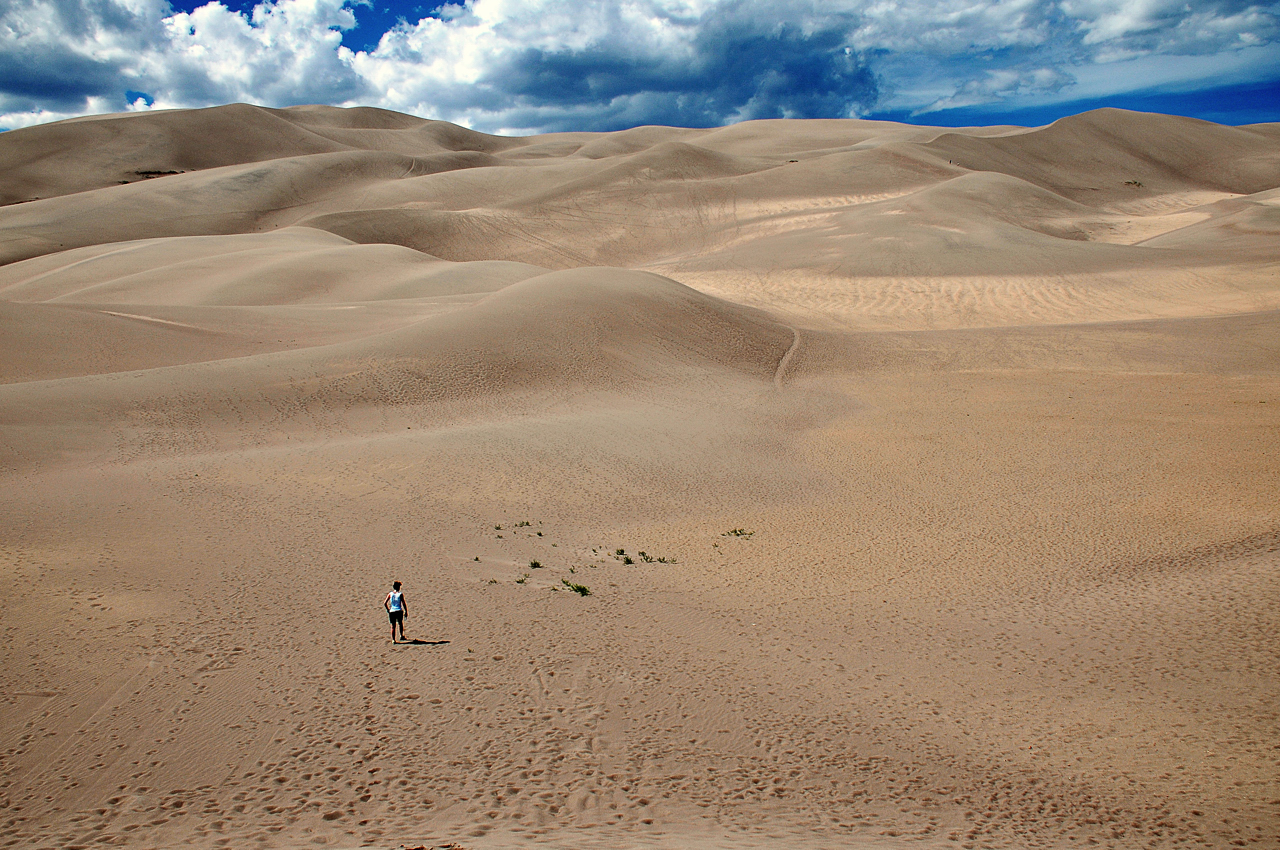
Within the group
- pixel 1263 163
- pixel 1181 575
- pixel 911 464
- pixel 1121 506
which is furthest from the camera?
pixel 1263 163

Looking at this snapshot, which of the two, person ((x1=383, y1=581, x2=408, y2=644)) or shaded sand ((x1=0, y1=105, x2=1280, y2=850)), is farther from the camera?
person ((x1=383, y1=581, x2=408, y2=644))

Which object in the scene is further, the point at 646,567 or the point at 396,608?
the point at 646,567

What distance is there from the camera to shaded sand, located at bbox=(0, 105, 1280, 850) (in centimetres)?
614

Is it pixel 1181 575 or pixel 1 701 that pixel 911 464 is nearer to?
pixel 1181 575

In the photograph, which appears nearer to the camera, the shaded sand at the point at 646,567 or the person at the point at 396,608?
the shaded sand at the point at 646,567

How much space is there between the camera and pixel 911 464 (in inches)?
617

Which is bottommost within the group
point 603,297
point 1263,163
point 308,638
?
point 308,638

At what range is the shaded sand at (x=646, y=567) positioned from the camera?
20.2ft

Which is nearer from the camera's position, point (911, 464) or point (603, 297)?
point (911, 464)

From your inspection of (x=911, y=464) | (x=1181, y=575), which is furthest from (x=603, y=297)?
(x=1181, y=575)

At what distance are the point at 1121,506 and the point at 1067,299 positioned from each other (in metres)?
21.3

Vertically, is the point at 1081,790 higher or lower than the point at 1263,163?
lower

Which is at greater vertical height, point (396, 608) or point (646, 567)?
point (396, 608)

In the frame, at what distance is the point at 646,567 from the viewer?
435 inches
